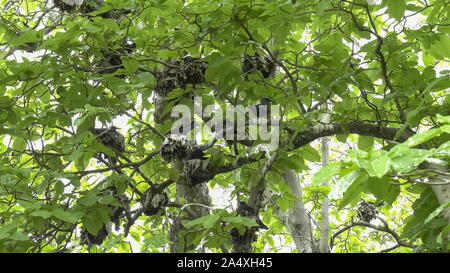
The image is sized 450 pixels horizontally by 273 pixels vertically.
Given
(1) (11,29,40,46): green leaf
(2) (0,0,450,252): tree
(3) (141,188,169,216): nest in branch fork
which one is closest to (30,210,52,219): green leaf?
(2) (0,0,450,252): tree

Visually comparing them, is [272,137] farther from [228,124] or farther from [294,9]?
[294,9]

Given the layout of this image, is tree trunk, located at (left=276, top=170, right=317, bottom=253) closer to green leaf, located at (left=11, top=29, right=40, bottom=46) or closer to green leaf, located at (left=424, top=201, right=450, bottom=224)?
green leaf, located at (left=11, top=29, right=40, bottom=46)

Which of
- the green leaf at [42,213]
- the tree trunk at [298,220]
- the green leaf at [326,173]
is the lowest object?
the green leaf at [326,173]

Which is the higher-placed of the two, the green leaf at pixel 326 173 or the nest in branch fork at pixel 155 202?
the nest in branch fork at pixel 155 202

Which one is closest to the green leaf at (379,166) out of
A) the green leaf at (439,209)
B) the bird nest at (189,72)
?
the green leaf at (439,209)

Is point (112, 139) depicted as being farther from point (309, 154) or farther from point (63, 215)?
point (309, 154)

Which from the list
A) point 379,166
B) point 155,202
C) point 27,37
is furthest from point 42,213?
point 379,166

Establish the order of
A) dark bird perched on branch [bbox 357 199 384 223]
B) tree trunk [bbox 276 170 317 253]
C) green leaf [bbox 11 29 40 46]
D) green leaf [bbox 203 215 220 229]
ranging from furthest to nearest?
1. dark bird perched on branch [bbox 357 199 384 223]
2. tree trunk [bbox 276 170 317 253]
3. green leaf [bbox 11 29 40 46]
4. green leaf [bbox 203 215 220 229]

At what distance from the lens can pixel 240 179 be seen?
304 cm

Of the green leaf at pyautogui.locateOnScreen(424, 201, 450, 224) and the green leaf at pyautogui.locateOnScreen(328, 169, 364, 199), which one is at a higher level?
the green leaf at pyautogui.locateOnScreen(328, 169, 364, 199)

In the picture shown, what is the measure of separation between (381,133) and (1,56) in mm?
2978

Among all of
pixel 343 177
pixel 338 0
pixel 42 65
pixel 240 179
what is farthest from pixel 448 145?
pixel 42 65

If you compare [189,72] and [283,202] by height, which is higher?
[189,72]

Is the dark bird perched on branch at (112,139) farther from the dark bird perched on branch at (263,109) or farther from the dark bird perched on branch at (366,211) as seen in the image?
the dark bird perched on branch at (366,211)
